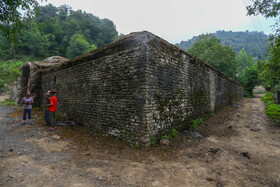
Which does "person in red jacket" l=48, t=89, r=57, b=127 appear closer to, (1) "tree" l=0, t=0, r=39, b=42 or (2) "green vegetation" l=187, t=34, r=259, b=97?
(1) "tree" l=0, t=0, r=39, b=42

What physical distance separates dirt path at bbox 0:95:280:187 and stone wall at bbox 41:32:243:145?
68 centimetres

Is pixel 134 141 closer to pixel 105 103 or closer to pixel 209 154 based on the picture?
pixel 105 103

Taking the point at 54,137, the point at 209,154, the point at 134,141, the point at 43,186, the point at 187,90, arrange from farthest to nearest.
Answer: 1. the point at 187,90
2. the point at 54,137
3. the point at 134,141
4. the point at 209,154
5. the point at 43,186

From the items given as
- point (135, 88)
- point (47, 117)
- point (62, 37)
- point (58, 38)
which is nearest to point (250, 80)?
point (135, 88)

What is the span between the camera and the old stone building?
14.7ft

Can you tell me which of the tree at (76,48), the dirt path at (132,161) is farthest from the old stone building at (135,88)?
the tree at (76,48)

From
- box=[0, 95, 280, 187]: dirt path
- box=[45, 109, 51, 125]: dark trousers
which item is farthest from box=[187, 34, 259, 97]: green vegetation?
box=[45, 109, 51, 125]: dark trousers

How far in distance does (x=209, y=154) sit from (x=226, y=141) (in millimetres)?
1675

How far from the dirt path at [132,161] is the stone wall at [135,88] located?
68cm

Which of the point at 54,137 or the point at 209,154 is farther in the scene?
the point at 54,137

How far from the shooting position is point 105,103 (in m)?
5.49

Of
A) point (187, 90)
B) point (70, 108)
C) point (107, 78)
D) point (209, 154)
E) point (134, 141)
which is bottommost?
Answer: point (209, 154)

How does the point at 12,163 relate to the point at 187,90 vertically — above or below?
below

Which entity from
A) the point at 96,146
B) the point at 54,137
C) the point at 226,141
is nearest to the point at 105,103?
the point at 96,146
